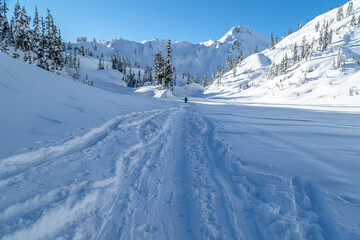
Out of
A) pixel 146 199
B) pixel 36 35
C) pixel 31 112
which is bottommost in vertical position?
pixel 146 199

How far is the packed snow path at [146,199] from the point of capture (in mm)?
2355

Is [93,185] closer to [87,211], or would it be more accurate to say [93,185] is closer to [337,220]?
[87,211]

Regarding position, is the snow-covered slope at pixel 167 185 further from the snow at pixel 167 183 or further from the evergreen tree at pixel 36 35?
the evergreen tree at pixel 36 35

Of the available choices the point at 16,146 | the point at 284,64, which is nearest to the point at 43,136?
the point at 16,146

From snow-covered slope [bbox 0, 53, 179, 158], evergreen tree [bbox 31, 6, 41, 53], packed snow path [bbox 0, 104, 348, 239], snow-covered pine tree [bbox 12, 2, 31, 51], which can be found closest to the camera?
packed snow path [bbox 0, 104, 348, 239]

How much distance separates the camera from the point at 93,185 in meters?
3.17

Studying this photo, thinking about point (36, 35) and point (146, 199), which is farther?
point (36, 35)

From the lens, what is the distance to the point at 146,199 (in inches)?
122

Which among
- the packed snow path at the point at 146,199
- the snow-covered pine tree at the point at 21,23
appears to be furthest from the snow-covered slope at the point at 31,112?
the snow-covered pine tree at the point at 21,23

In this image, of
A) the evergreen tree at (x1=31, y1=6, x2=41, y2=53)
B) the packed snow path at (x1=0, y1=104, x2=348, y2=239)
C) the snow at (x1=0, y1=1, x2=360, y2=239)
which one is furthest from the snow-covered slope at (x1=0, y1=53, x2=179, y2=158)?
the evergreen tree at (x1=31, y1=6, x2=41, y2=53)

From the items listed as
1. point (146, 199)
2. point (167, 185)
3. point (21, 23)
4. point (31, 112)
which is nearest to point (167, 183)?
point (167, 185)

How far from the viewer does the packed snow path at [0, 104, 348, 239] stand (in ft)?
7.73

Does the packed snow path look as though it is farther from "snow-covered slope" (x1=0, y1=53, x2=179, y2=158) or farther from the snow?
"snow-covered slope" (x1=0, y1=53, x2=179, y2=158)

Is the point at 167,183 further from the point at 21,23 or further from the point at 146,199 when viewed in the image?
the point at 21,23
